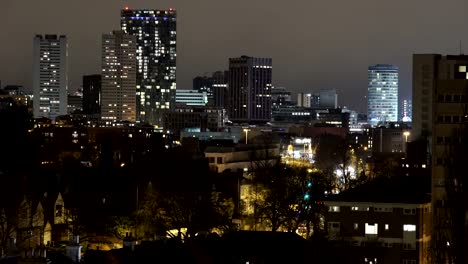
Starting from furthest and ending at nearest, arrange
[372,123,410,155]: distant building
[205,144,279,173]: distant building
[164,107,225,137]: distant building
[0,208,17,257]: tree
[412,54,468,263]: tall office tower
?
[164,107,225,137]: distant building
[372,123,410,155]: distant building
[205,144,279,173]: distant building
[0,208,17,257]: tree
[412,54,468,263]: tall office tower

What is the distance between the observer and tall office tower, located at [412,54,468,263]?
72.4 ft

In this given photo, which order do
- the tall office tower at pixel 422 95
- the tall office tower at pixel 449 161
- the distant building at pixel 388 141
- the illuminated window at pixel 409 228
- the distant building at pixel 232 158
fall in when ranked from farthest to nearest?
the distant building at pixel 388 141 < the tall office tower at pixel 422 95 < the distant building at pixel 232 158 < the illuminated window at pixel 409 228 < the tall office tower at pixel 449 161

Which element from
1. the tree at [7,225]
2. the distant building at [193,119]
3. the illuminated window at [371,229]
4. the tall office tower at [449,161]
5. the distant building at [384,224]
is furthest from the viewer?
the distant building at [193,119]

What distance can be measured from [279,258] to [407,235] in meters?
8.72

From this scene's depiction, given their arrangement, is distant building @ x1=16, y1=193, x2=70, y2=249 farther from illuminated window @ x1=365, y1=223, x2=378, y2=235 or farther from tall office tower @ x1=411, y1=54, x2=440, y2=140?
tall office tower @ x1=411, y1=54, x2=440, y2=140

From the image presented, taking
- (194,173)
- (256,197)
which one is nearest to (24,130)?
(194,173)

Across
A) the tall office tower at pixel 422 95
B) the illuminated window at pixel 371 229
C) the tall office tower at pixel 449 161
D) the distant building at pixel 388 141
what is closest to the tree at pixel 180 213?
the illuminated window at pixel 371 229

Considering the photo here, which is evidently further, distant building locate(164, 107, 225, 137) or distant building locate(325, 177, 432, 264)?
distant building locate(164, 107, 225, 137)

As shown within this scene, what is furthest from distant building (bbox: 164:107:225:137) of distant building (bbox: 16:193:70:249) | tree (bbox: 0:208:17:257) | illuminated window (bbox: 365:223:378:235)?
tree (bbox: 0:208:17:257)

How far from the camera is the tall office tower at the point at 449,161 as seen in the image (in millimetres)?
22062

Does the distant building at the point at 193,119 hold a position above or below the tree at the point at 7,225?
above

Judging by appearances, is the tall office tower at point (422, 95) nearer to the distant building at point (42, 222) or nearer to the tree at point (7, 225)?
the distant building at point (42, 222)

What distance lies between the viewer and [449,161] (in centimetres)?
2422

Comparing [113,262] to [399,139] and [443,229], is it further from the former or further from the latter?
[399,139]
